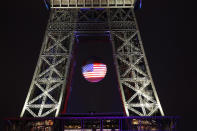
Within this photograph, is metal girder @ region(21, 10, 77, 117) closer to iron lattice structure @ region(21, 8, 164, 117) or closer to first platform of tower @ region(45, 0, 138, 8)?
iron lattice structure @ region(21, 8, 164, 117)

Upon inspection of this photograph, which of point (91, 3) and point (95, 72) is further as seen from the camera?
point (91, 3)

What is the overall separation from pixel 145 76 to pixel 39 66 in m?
6.87

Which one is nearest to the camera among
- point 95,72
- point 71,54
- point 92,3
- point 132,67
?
point 95,72

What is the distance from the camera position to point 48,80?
668 inches

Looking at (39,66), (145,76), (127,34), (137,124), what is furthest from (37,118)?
(127,34)

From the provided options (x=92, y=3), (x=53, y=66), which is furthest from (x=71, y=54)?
(x=92, y=3)

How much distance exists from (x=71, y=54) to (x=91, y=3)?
422cm

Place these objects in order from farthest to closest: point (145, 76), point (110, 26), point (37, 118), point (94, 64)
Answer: point (110, 26) → point (145, 76) → point (94, 64) → point (37, 118)

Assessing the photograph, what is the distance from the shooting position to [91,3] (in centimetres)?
1961

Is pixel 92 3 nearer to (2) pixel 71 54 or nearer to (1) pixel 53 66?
(2) pixel 71 54

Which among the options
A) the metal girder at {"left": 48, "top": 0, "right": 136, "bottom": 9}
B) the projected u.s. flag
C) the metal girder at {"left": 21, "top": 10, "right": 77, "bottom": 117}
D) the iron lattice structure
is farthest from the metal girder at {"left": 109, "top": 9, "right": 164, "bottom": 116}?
the metal girder at {"left": 21, "top": 10, "right": 77, "bottom": 117}

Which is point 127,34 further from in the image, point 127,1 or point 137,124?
point 137,124

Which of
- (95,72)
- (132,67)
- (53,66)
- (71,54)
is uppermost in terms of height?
(71,54)

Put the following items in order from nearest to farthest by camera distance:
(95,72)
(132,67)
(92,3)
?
(95,72), (132,67), (92,3)
